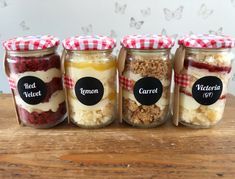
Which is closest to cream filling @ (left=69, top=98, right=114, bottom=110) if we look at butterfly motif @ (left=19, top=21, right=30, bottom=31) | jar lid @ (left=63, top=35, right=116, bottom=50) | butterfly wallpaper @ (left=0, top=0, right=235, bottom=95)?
jar lid @ (left=63, top=35, right=116, bottom=50)

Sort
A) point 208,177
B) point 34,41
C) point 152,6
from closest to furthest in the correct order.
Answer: point 208,177, point 34,41, point 152,6

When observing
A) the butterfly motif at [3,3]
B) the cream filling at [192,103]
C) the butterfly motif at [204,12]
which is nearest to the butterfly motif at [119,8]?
the butterfly motif at [204,12]

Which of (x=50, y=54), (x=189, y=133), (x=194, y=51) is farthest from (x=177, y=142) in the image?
(x=50, y=54)

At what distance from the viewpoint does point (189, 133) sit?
2.27ft

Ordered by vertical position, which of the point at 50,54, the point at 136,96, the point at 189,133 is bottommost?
the point at 189,133

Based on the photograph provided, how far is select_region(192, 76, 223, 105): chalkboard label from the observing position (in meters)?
0.64

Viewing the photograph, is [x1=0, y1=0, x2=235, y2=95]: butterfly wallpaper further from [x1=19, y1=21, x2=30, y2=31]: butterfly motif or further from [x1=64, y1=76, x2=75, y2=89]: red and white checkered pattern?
[x1=64, y1=76, x2=75, y2=89]: red and white checkered pattern

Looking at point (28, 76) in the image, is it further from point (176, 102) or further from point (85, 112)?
point (176, 102)

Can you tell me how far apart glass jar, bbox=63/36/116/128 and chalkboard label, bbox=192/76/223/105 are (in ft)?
0.70

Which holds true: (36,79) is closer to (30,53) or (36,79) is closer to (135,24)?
(30,53)

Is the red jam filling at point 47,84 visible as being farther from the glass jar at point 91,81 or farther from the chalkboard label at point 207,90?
the chalkboard label at point 207,90

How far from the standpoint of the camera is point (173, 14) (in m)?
1.14

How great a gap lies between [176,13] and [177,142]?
68cm

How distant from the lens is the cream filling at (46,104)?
0.69 m
